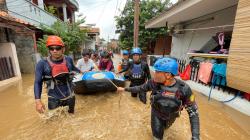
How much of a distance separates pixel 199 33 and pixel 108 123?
21.2 ft

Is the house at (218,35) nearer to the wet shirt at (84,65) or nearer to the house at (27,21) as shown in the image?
the wet shirt at (84,65)

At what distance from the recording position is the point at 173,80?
7.98 feet

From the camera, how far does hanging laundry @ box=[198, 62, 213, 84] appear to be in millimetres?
5589

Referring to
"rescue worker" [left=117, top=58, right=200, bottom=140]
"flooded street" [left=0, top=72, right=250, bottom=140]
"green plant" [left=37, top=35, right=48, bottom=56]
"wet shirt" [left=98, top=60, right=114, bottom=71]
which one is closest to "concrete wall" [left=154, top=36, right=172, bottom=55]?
"wet shirt" [left=98, top=60, right=114, bottom=71]

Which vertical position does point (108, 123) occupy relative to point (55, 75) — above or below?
below

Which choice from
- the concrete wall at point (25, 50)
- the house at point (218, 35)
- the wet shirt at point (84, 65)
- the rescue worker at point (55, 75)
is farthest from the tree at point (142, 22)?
the rescue worker at point (55, 75)

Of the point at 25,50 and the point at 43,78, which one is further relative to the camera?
the point at 25,50

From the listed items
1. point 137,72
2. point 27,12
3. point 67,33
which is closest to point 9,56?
point 27,12

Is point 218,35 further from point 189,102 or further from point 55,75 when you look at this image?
point 55,75

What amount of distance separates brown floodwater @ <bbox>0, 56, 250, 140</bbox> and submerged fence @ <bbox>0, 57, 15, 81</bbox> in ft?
8.71

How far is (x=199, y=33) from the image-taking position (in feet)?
27.6

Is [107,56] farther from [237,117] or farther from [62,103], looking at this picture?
[237,117]

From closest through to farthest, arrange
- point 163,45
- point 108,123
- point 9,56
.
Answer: point 108,123
point 9,56
point 163,45

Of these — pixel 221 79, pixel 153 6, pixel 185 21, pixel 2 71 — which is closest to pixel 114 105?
pixel 221 79
